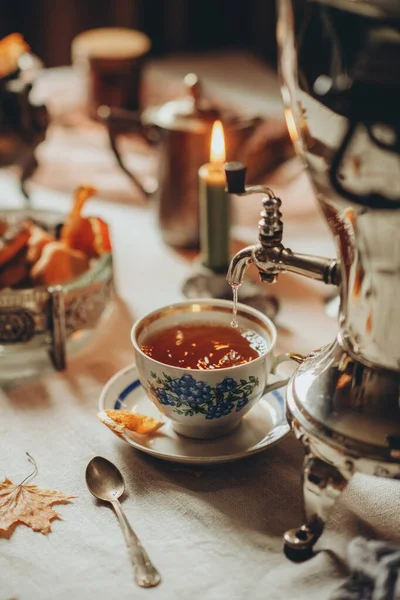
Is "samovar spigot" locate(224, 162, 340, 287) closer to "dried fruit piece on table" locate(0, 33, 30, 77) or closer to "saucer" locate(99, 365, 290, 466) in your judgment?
"saucer" locate(99, 365, 290, 466)

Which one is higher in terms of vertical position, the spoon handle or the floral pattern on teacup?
the floral pattern on teacup

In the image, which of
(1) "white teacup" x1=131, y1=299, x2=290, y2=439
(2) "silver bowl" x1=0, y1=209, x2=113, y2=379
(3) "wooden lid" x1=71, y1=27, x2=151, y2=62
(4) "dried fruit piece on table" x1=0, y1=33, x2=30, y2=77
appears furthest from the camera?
(3) "wooden lid" x1=71, y1=27, x2=151, y2=62

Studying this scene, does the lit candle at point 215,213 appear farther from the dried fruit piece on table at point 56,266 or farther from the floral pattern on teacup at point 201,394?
the floral pattern on teacup at point 201,394

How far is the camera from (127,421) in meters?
0.79

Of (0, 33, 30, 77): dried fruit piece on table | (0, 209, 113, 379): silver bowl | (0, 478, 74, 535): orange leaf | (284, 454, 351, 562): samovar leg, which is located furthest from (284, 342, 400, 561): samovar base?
(0, 33, 30, 77): dried fruit piece on table

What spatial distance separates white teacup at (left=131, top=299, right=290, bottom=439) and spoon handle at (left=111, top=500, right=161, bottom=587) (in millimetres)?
121

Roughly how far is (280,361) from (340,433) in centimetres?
17

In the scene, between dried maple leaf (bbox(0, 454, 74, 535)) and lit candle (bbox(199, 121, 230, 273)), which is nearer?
dried maple leaf (bbox(0, 454, 74, 535))

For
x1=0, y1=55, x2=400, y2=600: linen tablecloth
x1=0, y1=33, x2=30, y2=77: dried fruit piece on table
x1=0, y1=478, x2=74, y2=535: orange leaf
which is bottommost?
x1=0, y1=55, x2=400, y2=600: linen tablecloth

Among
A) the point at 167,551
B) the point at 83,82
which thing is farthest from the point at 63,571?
the point at 83,82

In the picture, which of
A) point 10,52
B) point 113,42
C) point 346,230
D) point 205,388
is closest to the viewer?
point 346,230

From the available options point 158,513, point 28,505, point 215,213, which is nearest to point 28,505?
point 28,505

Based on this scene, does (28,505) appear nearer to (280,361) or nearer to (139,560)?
(139,560)

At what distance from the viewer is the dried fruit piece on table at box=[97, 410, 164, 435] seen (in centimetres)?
79
